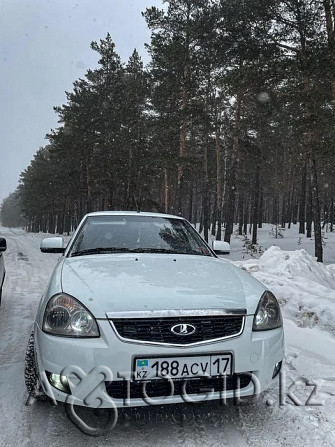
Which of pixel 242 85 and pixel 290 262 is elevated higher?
pixel 242 85

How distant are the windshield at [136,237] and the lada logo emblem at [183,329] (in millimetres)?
1505

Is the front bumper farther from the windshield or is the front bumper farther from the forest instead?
the forest

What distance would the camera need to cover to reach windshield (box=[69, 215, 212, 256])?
397 centimetres

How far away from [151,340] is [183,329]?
8.5 inches

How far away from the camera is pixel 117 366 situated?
7.82 ft

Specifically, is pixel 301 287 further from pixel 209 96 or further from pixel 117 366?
pixel 209 96

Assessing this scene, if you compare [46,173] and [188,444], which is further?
[46,173]

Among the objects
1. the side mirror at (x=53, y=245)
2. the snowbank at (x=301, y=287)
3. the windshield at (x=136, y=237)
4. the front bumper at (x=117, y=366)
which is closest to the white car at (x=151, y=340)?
the front bumper at (x=117, y=366)

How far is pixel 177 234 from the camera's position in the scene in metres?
4.45

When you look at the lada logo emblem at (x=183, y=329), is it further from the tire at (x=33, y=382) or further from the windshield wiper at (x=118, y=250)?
the windshield wiper at (x=118, y=250)

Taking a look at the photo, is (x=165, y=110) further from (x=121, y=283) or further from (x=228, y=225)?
(x=121, y=283)

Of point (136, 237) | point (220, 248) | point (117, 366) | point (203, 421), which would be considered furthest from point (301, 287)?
point (117, 366)

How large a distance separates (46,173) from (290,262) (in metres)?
43.1

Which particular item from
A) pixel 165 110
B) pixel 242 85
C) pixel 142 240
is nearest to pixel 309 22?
pixel 242 85
